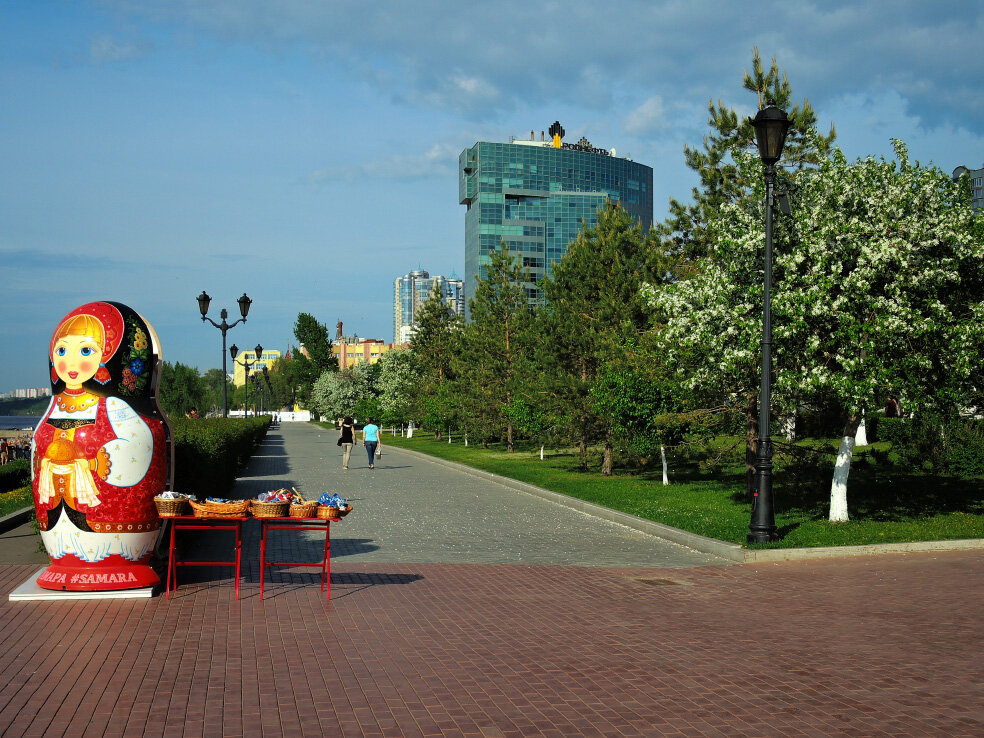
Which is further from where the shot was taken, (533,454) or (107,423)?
(533,454)

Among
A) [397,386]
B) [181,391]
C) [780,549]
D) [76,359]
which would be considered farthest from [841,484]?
[181,391]

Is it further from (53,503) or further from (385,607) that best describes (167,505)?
(385,607)

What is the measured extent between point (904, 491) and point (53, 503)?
17.0 metres

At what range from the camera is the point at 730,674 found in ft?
22.2

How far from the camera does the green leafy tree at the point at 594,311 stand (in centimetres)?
2391

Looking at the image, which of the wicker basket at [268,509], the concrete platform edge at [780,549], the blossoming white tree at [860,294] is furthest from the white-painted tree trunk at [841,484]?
the wicker basket at [268,509]

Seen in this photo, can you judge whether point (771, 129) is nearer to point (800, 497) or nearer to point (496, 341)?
point (800, 497)

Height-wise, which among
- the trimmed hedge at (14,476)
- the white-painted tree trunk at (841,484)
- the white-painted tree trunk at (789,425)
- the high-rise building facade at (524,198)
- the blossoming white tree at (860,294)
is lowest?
the trimmed hedge at (14,476)

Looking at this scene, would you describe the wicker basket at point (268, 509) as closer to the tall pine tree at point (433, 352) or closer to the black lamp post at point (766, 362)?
the black lamp post at point (766, 362)

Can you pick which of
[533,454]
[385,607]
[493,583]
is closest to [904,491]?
[493,583]

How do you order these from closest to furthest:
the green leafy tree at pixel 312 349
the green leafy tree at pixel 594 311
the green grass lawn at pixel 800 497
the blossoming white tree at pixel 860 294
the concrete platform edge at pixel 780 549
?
the concrete platform edge at pixel 780 549 → the blossoming white tree at pixel 860 294 → the green grass lawn at pixel 800 497 → the green leafy tree at pixel 594 311 → the green leafy tree at pixel 312 349

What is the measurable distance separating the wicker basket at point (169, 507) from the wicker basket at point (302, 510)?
3.66 ft

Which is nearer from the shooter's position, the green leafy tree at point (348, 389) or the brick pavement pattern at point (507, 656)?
the brick pavement pattern at point (507, 656)

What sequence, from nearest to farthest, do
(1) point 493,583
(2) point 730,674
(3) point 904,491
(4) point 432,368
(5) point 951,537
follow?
(2) point 730,674
(1) point 493,583
(5) point 951,537
(3) point 904,491
(4) point 432,368
